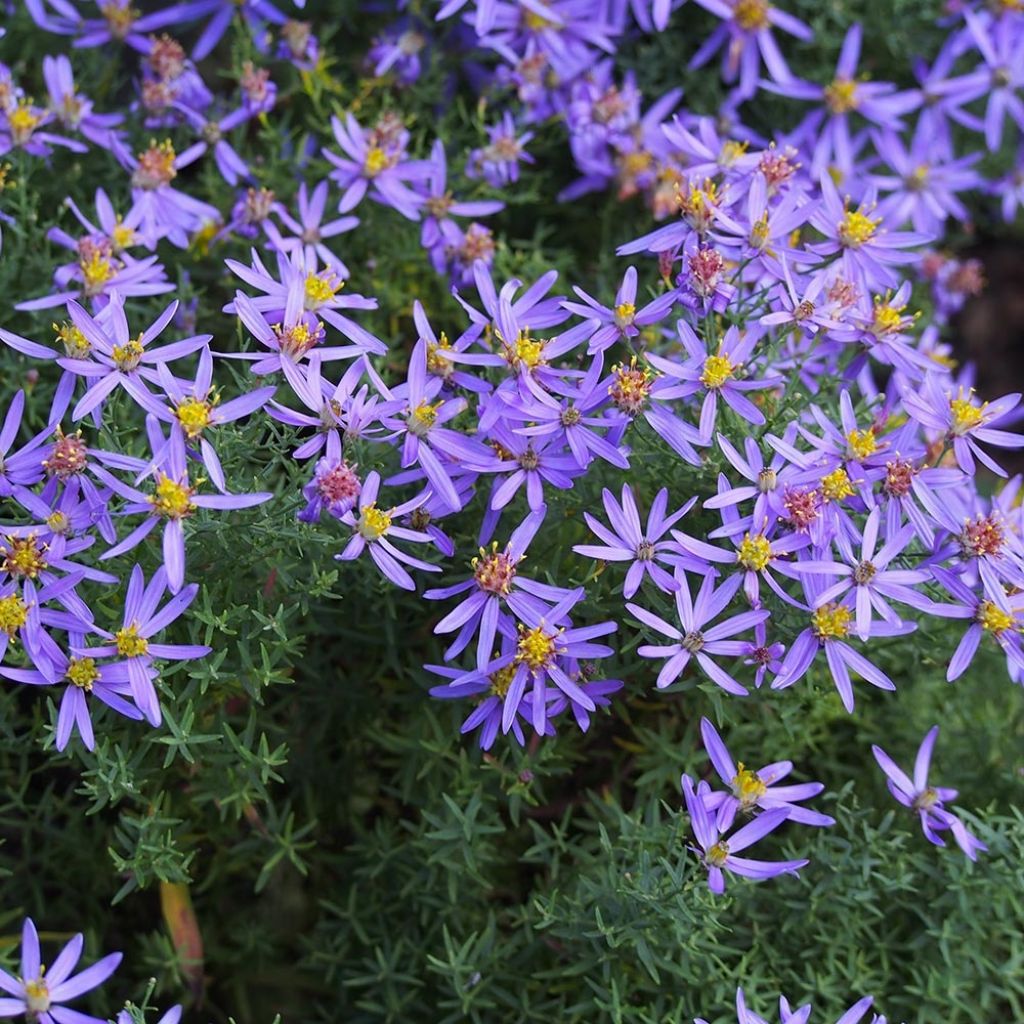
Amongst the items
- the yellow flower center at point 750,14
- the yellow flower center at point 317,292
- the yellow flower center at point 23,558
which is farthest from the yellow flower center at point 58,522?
the yellow flower center at point 750,14

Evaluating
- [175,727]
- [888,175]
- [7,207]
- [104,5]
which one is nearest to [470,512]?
[175,727]

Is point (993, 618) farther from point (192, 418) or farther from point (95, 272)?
point (95, 272)

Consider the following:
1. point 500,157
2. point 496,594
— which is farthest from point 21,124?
point 496,594

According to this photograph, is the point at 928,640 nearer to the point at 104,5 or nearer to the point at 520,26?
the point at 520,26

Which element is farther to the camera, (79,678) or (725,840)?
(725,840)

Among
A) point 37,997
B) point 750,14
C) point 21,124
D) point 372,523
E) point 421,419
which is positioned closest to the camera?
point 37,997

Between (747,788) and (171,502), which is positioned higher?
(171,502)

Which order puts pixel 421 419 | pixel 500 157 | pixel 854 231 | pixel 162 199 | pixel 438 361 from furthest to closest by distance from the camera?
pixel 500 157, pixel 162 199, pixel 854 231, pixel 438 361, pixel 421 419

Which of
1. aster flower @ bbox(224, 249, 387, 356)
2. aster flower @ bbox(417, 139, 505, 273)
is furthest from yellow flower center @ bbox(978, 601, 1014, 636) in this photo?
aster flower @ bbox(417, 139, 505, 273)

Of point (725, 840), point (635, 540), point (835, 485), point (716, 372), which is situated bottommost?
point (725, 840)

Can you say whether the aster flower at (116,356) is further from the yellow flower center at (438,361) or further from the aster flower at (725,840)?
the aster flower at (725,840)
